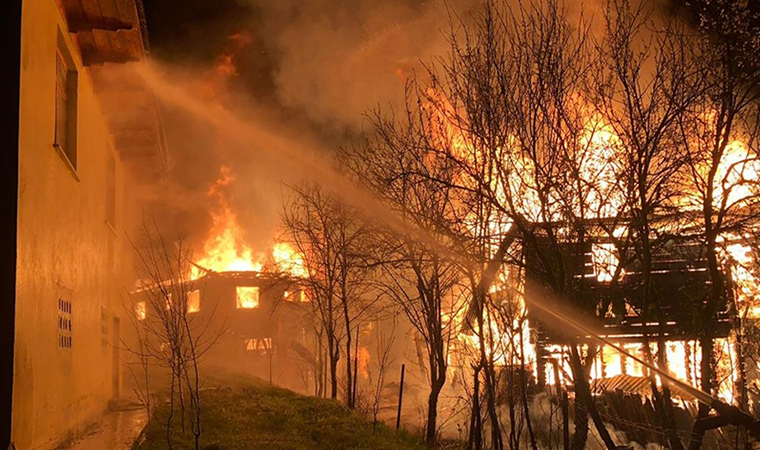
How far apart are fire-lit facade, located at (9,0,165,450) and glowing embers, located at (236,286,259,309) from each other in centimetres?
2712

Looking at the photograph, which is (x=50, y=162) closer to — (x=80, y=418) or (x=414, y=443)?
(x=80, y=418)

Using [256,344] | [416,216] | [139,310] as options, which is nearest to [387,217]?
[416,216]

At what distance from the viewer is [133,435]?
1076cm

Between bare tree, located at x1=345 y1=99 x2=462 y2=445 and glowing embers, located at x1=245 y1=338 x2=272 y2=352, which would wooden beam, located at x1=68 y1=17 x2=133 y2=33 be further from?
glowing embers, located at x1=245 y1=338 x2=272 y2=352

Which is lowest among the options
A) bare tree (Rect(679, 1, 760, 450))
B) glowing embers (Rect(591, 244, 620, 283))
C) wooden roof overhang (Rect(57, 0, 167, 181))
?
glowing embers (Rect(591, 244, 620, 283))

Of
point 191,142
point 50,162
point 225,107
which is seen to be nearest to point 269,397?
point 50,162

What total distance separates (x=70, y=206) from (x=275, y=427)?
5.72 meters

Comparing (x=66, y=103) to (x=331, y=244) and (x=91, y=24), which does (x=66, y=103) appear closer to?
(x=91, y=24)

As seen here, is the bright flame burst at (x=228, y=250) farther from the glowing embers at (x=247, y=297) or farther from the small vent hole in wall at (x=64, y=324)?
the small vent hole in wall at (x=64, y=324)

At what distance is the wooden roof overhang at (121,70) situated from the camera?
1113cm

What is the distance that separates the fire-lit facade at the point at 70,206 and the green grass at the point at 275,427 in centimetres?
A: 169

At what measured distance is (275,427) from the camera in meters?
13.5

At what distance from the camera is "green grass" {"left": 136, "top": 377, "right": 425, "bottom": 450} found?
11.5m

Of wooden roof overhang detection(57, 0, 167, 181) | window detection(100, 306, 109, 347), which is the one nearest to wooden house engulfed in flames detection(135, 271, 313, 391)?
wooden roof overhang detection(57, 0, 167, 181)
